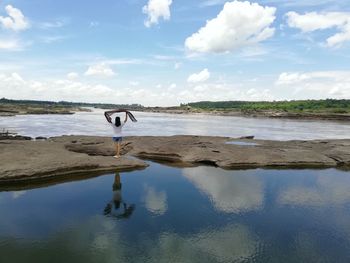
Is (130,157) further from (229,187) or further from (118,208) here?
(118,208)

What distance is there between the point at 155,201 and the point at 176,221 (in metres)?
2.17

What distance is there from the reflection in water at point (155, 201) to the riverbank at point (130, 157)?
4173mm

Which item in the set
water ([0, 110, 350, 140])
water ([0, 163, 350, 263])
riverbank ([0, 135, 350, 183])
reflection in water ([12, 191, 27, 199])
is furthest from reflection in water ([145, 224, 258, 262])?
water ([0, 110, 350, 140])

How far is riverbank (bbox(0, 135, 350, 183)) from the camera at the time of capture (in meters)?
16.0

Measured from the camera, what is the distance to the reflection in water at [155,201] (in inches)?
470

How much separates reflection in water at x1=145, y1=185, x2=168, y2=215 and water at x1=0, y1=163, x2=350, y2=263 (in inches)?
1.3

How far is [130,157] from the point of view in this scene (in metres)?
21.7

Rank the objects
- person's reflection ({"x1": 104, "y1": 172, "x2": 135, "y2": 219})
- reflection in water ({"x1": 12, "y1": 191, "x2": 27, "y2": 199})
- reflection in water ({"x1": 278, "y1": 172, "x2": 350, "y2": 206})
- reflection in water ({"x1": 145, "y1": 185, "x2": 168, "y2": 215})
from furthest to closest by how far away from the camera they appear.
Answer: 1. reflection in water ({"x1": 278, "y1": 172, "x2": 350, "y2": 206})
2. reflection in water ({"x1": 12, "y1": 191, "x2": 27, "y2": 199})
3. reflection in water ({"x1": 145, "y1": 185, "x2": 168, "y2": 215})
4. person's reflection ({"x1": 104, "y1": 172, "x2": 135, "y2": 219})

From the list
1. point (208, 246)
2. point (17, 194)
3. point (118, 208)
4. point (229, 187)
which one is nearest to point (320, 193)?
point (229, 187)

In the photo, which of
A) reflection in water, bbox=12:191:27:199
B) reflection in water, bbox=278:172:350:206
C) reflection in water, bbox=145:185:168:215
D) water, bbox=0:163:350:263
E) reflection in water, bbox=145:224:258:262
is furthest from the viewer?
reflection in water, bbox=278:172:350:206

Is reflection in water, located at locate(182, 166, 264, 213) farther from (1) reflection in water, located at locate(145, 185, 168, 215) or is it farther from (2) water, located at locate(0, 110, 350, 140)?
(2) water, located at locate(0, 110, 350, 140)

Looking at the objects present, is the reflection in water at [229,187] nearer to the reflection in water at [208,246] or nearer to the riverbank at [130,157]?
the riverbank at [130,157]

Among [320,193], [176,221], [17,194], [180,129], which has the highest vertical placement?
[17,194]

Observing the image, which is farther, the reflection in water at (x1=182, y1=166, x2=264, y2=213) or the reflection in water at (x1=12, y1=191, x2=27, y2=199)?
the reflection in water at (x1=12, y1=191, x2=27, y2=199)
